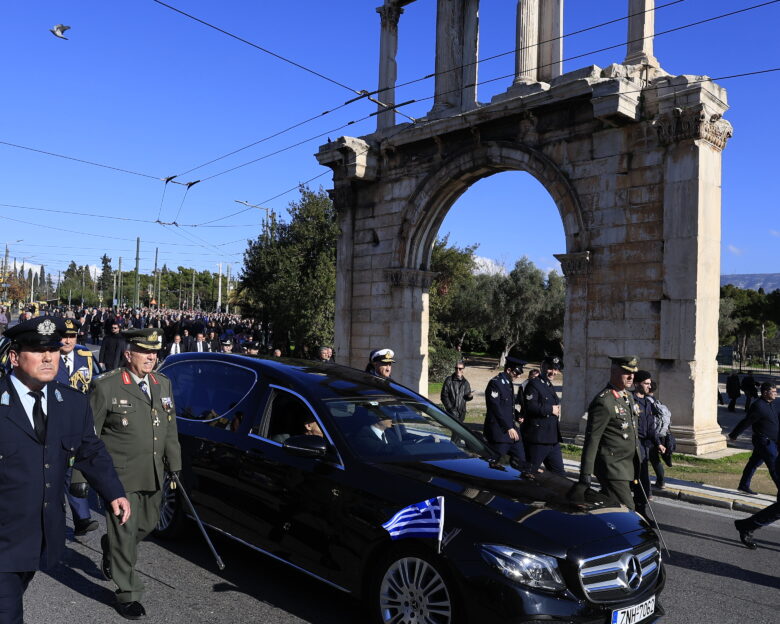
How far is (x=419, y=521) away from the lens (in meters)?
3.67

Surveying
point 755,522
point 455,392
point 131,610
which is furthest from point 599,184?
point 131,610

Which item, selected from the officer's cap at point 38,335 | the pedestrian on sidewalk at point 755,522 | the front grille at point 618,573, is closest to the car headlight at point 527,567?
the front grille at point 618,573

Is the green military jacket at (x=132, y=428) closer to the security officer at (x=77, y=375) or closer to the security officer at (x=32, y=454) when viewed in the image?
the security officer at (x=32, y=454)

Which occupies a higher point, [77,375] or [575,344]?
[575,344]

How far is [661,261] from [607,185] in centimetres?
190

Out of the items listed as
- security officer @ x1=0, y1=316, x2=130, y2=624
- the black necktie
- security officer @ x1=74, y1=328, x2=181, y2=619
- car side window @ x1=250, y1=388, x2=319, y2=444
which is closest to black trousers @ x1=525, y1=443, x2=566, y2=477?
car side window @ x1=250, y1=388, x2=319, y2=444

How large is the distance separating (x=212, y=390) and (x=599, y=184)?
393 inches

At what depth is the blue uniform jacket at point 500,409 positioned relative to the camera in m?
8.05

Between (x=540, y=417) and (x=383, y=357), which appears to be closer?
(x=540, y=417)

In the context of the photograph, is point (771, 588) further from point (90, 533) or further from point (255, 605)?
point (90, 533)

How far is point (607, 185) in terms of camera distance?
13.1 m

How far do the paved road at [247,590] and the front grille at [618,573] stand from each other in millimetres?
956

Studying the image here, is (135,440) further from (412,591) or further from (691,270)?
(691,270)

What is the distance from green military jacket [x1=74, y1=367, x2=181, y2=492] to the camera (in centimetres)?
439
